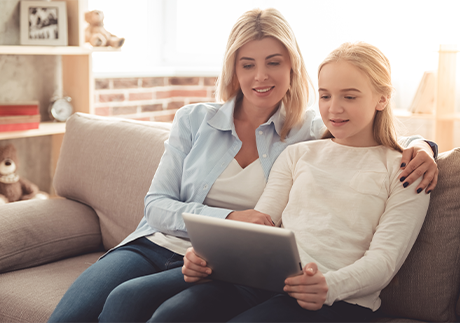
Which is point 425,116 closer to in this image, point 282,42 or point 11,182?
point 282,42

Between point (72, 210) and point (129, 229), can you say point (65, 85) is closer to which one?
point (72, 210)

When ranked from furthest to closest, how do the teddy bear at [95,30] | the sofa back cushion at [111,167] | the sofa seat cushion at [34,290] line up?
the teddy bear at [95,30], the sofa back cushion at [111,167], the sofa seat cushion at [34,290]

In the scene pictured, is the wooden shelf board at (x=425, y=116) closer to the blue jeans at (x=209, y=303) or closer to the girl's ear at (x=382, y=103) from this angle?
the girl's ear at (x=382, y=103)

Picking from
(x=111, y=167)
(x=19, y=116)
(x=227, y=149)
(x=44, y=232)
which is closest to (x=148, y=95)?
(x=19, y=116)

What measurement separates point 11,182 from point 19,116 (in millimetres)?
356

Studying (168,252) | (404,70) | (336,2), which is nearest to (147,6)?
(336,2)

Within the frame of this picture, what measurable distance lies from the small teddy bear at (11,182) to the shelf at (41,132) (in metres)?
0.10

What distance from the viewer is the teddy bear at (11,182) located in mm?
2664

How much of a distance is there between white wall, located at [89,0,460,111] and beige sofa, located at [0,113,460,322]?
56.4 inches

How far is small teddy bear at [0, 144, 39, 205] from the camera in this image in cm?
266

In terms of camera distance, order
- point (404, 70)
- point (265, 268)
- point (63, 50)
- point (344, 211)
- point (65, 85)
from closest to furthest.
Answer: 1. point (265, 268)
2. point (344, 211)
3. point (63, 50)
4. point (65, 85)
5. point (404, 70)

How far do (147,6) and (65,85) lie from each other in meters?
1.12

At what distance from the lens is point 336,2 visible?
3469 millimetres

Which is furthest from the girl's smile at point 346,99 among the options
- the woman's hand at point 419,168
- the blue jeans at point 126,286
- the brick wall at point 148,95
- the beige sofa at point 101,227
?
the brick wall at point 148,95
